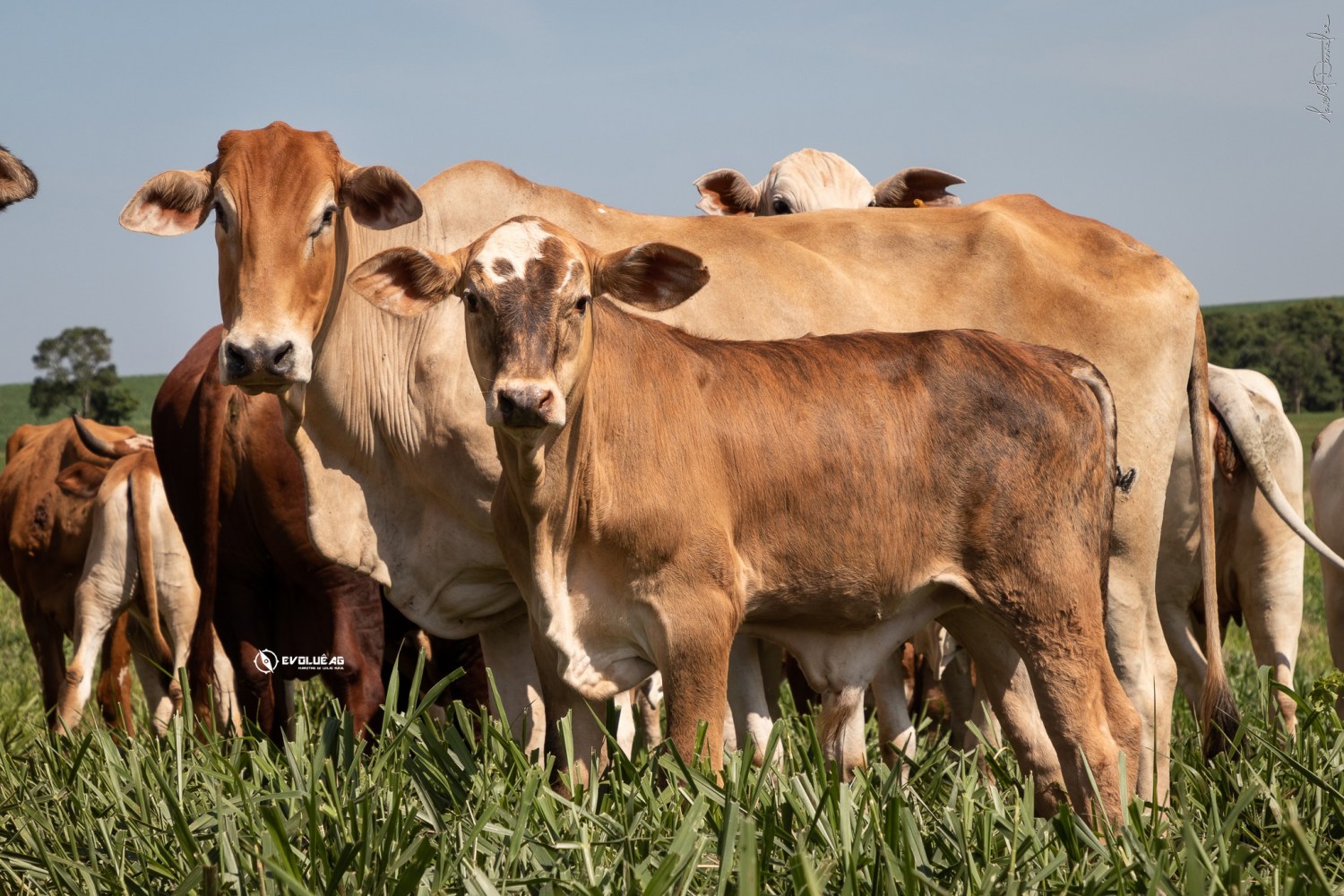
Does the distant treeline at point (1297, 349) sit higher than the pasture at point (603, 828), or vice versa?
the pasture at point (603, 828)

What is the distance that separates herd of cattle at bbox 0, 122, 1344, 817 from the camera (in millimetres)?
4391

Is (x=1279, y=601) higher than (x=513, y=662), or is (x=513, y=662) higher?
(x=513, y=662)

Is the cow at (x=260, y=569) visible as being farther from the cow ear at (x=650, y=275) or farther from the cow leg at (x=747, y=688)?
the cow ear at (x=650, y=275)

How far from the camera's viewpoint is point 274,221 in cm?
488

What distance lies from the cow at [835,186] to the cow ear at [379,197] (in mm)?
3983

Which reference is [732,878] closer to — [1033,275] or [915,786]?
[915,786]

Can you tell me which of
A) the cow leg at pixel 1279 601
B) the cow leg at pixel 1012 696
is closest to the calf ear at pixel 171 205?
the cow leg at pixel 1012 696

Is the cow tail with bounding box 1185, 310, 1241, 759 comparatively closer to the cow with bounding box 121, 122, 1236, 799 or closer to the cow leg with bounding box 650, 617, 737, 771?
the cow with bounding box 121, 122, 1236, 799

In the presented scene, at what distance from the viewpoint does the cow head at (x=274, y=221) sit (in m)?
4.70

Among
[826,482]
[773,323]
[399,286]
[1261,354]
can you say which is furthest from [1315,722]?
[1261,354]

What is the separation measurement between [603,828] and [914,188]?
19.9 ft

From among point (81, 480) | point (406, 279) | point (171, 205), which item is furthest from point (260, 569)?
point (81, 480)

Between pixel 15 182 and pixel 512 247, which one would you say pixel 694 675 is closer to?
pixel 512 247

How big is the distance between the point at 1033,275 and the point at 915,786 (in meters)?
2.60
